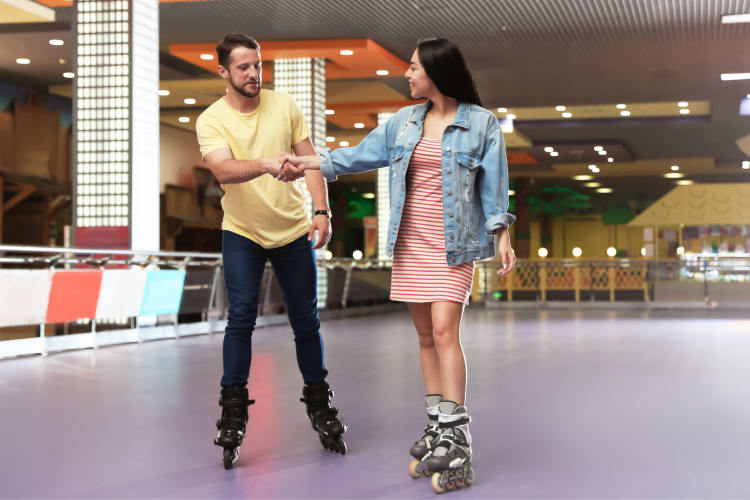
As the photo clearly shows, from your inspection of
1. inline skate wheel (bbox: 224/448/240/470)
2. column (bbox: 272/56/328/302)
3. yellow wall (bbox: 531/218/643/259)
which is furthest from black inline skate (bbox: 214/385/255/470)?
yellow wall (bbox: 531/218/643/259)

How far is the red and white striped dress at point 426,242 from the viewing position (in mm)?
3000

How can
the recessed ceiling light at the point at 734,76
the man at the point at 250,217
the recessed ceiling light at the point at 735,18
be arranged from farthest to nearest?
the recessed ceiling light at the point at 734,76, the recessed ceiling light at the point at 735,18, the man at the point at 250,217

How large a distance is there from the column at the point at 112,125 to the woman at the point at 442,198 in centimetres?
635

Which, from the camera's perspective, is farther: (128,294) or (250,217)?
(128,294)

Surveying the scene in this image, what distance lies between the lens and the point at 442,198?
9.89ft

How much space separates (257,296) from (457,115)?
3.10 feet

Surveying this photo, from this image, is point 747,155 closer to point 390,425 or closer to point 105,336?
point 105,336

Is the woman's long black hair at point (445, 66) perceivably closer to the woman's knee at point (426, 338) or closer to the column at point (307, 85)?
the woman's knee at point (426, 338)

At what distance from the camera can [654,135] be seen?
21.5 metres

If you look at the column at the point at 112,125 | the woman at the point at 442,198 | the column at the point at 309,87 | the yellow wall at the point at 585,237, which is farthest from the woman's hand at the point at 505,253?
the yellow wall at the point at 585,237

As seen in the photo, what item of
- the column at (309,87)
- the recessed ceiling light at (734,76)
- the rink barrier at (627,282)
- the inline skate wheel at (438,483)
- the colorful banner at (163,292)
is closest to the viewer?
the inline skate wheel at (438,483)

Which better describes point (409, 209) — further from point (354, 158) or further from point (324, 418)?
point (324, 418)

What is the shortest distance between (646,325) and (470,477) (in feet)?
30.8

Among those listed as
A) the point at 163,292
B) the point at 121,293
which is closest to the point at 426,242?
the point at 121,293
